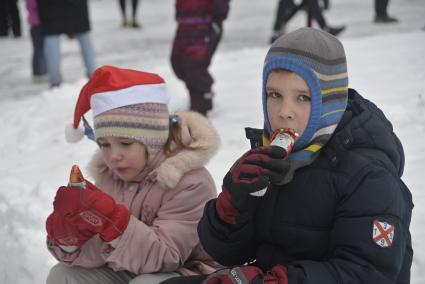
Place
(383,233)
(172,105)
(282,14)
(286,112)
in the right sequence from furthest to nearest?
(282,14), (172,105), (286,112), (383,233)

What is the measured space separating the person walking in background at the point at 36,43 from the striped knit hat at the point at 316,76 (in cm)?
574

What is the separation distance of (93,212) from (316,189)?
2.55 feet

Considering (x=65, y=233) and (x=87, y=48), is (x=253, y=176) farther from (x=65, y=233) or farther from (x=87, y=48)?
(x=87, y=48)

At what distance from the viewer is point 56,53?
6.32 metres

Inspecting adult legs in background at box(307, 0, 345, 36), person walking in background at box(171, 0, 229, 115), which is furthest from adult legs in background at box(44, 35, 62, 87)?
adult legs in background at box(307, 0, 345, 36)

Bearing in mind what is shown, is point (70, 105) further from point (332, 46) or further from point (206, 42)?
point (332, 46)

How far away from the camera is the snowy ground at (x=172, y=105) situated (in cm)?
302

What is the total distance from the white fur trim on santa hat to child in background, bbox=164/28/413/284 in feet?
2.01

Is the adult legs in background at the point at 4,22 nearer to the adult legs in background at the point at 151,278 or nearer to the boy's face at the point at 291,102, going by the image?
the adult legs in background at the point at 151,278

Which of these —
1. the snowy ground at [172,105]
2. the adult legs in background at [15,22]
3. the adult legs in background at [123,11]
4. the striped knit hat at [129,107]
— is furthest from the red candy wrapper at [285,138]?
the adult legs in background at [123,11]

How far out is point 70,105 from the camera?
5.70 meters

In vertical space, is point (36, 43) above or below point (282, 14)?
below

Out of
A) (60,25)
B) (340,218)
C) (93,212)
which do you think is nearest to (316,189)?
(340,218)

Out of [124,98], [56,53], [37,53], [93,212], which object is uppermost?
[124,98]
